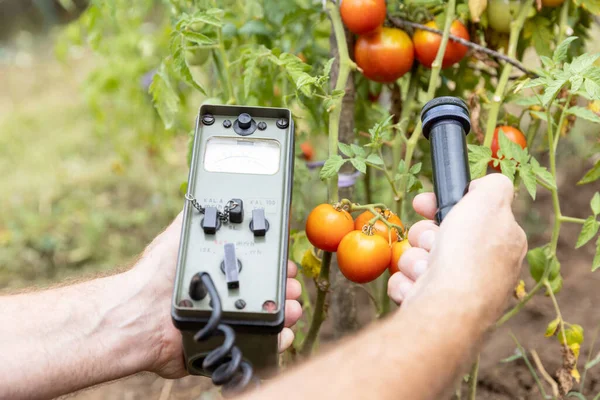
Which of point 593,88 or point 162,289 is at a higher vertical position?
A: point 593,88

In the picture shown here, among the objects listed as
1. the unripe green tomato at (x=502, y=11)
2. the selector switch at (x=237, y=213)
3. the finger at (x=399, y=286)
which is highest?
the unripe green tomato at (x=502, y=11)

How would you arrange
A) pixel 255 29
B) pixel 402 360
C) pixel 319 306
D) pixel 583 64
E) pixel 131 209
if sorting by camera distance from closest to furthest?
pixel 402 360 → pixel 583 64 → pixel 319 306 → pixel 255 29 → pixel 131 209

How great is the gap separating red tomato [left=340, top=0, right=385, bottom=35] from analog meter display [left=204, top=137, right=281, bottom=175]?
1.04 ft

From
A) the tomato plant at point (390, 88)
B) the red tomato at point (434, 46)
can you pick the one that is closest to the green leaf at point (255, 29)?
the tomato plant at point (390, 88)

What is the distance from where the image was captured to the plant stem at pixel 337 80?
1096 mm

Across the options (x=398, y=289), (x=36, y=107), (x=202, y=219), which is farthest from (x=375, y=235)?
(x=36, y=107)

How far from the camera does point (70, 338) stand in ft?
3.55

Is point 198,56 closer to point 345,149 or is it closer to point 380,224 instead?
point 345,149

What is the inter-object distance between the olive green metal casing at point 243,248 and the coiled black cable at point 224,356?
35 millimetres

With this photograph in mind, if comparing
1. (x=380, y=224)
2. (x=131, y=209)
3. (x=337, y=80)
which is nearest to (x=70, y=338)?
(x=380, y=224)

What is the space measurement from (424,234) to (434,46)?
1.47 ft

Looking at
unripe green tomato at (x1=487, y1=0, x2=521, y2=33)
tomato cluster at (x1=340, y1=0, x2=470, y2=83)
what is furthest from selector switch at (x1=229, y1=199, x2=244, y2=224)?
unripe green tomato at (x1=487, y1=0, x2=521, y2=33)

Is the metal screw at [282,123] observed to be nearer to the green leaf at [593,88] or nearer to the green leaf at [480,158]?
the green leaf at [480,158]

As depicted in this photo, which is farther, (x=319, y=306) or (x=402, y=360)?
(x=319, y=306)
